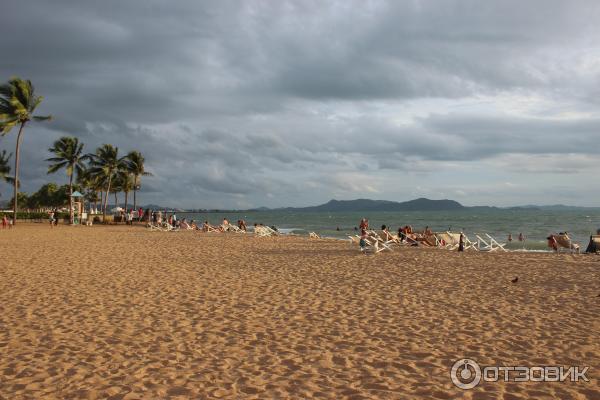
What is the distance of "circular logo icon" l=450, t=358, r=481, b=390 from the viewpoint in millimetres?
4277

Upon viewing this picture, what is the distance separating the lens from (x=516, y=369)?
4.64 m

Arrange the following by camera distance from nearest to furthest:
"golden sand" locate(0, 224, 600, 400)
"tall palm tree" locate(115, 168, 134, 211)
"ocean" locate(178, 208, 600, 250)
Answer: "golden sand" locate(0, 224, 600, 400) < "ocean" locate(178, 208, 600, 250) < "tall palm tree" locate(115, 168, 134, 211)

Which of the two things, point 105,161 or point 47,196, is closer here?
point 105,161

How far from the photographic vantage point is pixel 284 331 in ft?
19.6

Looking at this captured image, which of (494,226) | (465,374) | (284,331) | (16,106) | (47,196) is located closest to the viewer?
(465,374)

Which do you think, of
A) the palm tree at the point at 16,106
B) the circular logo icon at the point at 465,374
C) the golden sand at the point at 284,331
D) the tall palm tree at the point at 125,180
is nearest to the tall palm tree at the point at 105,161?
the tall palm tree at the point at 125,180

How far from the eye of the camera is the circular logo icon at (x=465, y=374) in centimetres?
428

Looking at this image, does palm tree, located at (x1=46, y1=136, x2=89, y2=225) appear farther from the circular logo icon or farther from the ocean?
the circular logo icon

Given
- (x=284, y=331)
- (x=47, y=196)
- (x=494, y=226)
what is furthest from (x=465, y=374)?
(x=47, y=196)

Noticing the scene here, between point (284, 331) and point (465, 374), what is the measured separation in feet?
8.04

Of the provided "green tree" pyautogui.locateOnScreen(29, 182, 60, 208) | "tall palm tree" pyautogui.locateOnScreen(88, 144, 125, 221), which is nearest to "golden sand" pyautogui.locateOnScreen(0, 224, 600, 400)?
"tall palm tree" pyautogui.locateOnScreen(88, 144, 125, 221)

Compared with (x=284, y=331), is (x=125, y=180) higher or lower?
higher

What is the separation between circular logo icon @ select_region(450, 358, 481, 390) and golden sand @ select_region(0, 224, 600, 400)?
0.08 meters

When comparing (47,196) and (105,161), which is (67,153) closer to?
(105,161)
